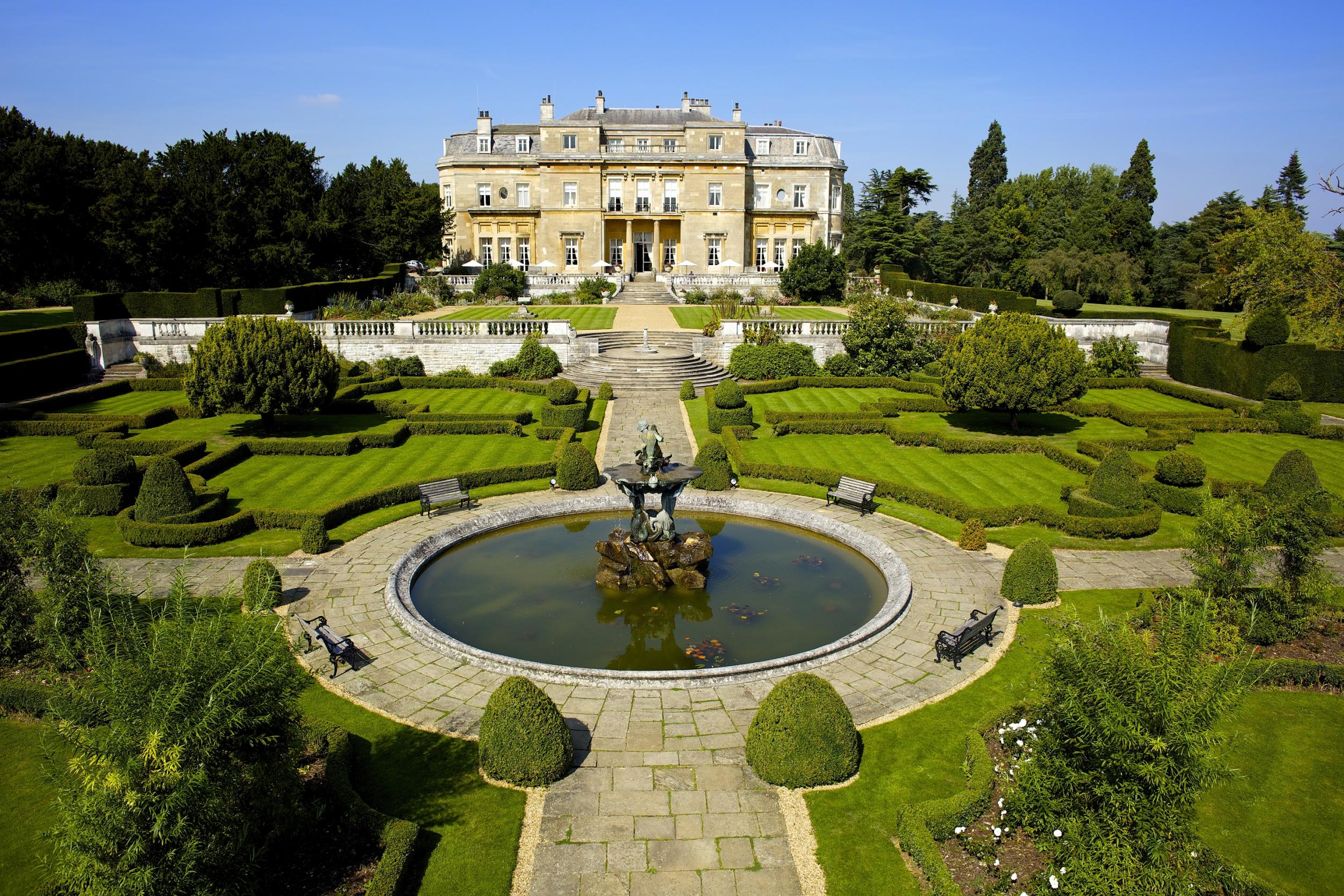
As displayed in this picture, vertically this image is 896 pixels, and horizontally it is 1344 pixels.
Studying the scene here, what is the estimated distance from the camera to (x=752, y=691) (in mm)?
12930

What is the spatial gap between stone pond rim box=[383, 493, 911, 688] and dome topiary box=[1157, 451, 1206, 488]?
9564 mm

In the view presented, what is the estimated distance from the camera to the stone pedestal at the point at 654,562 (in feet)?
57.5

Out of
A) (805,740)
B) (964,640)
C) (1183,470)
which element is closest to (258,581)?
(805,740)

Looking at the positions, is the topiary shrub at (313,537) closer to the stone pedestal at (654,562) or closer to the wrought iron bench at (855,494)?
the stone pedestal at (654,562)

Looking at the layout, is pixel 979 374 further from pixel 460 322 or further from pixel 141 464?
pixel 141 464

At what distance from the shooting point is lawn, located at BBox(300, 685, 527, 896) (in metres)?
9.03

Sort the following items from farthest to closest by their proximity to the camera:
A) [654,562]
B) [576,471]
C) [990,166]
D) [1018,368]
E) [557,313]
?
[990,166]
[557,313]
[1018,368]
[576,471]
[654,562]

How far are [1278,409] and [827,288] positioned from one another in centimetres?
3065

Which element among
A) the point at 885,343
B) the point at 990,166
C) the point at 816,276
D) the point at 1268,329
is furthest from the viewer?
the point at 990,166

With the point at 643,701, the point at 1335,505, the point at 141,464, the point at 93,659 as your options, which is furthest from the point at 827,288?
the point at 93,659

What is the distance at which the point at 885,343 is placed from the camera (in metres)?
38.7

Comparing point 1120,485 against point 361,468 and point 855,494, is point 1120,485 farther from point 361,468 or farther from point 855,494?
point 361,468

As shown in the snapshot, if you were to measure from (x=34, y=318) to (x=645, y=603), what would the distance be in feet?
149

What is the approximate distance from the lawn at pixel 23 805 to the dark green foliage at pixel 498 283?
1862 inches
